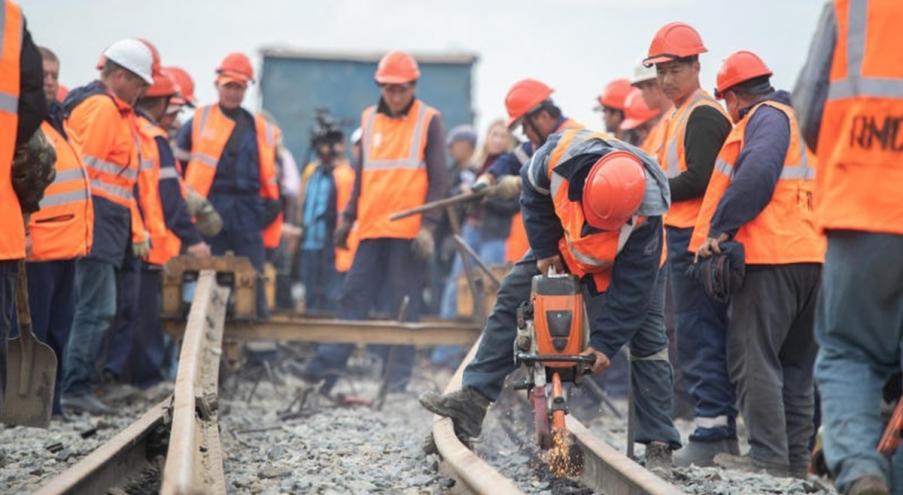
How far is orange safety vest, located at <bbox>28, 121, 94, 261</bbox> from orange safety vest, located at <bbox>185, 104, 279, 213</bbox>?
311cm

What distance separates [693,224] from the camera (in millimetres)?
7141

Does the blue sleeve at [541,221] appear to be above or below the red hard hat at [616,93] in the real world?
below

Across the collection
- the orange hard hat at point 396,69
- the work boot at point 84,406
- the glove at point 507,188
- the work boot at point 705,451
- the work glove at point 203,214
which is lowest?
the work boot at point 84,406

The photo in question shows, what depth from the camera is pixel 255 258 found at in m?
11.0

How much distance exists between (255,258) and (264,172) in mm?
737

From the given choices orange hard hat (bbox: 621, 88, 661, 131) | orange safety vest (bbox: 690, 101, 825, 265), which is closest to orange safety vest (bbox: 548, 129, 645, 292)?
orange safety vest (bbox: 690, 101, 825, 265)

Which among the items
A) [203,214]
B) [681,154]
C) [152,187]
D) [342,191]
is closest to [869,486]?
[681,154]

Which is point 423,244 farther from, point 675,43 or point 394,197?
point 675,43

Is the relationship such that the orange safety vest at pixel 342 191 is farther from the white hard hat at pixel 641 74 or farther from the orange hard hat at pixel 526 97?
the white hard hat at pixel 641 74

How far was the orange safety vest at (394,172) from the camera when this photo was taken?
10.2m

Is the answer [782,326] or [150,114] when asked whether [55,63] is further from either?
[782,326]

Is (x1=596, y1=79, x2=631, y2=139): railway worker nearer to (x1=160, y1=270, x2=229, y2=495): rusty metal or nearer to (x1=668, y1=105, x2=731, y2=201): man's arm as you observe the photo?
(x1=668, y1=105, x2=731, y2=201): man's arm

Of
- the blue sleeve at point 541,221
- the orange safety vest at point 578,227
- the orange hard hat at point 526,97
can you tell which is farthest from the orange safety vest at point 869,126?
the orange hard hat at point 526,97

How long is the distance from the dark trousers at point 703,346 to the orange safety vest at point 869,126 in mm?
2968
